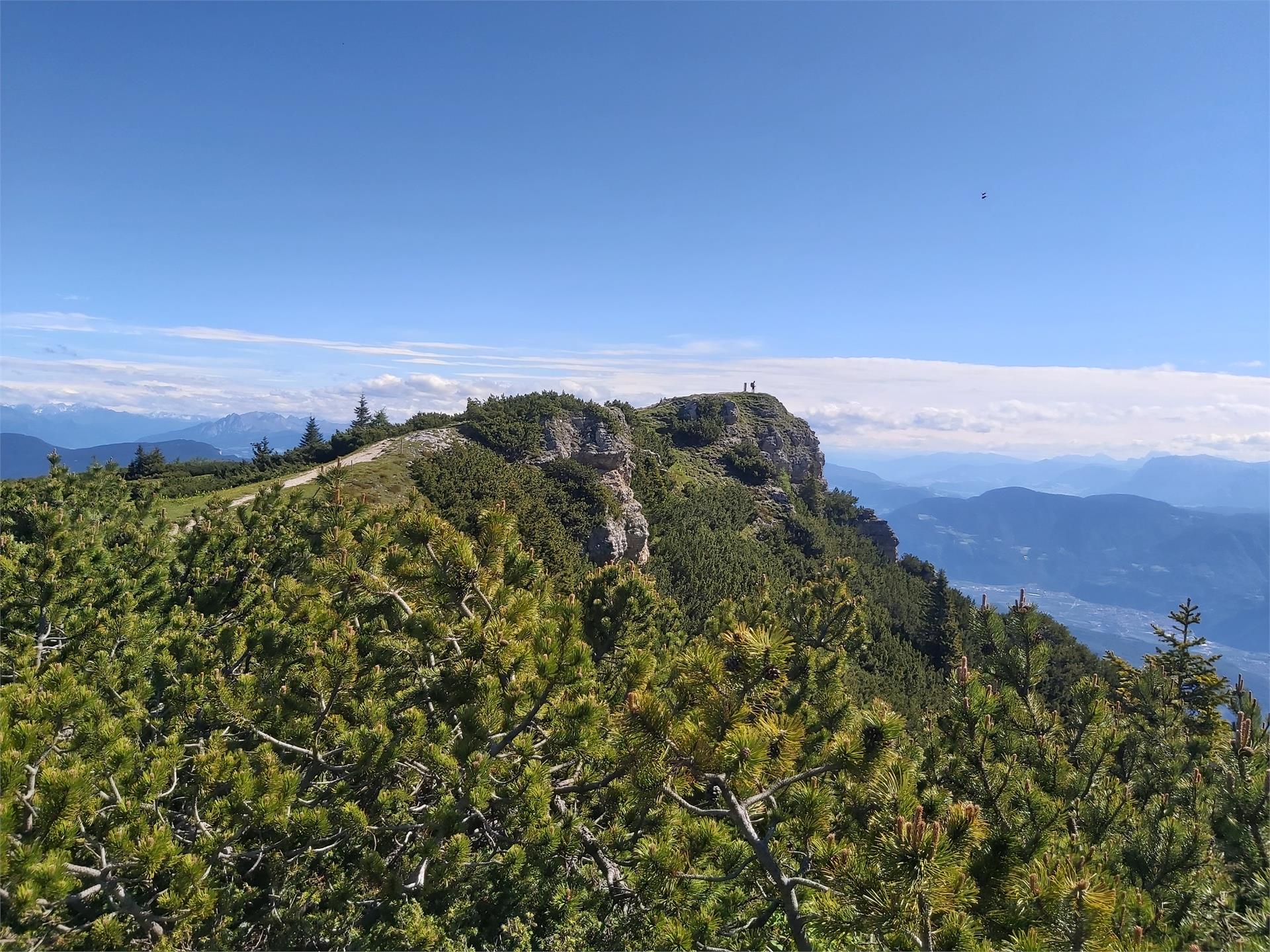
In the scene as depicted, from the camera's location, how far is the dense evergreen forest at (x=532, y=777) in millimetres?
3379

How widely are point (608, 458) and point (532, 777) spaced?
4187cm

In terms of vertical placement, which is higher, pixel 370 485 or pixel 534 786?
pixel 534 786

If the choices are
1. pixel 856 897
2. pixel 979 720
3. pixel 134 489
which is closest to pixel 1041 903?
pixel 856 897

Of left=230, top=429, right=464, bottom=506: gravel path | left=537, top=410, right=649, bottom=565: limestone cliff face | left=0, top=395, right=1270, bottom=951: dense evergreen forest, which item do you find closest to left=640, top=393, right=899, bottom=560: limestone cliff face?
left=537, top=410, right=649, bottom=565: limestone cliff face

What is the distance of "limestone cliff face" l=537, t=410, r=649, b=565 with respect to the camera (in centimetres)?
3881

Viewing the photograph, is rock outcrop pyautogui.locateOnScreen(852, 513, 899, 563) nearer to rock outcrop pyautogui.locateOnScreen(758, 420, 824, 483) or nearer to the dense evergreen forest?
rock outcrop pyautogui.locateOnScreen(758, 420, 824, 483)

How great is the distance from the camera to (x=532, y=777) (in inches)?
188

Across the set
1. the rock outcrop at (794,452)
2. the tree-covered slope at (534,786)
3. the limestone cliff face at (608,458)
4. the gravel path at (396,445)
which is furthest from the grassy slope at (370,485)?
the rock outcrop at (794,452)

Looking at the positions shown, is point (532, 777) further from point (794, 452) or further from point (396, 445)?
point (794, 452)

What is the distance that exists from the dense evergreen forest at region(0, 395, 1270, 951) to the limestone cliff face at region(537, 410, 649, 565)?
94.7ft

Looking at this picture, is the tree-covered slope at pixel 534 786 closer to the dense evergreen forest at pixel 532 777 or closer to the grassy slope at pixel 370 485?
the dense evergreen forest at pixel 532 777

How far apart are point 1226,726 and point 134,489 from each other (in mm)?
25461

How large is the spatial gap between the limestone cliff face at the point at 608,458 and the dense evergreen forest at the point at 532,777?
28.9 m

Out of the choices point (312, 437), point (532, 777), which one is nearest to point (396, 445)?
point (312, 437)
